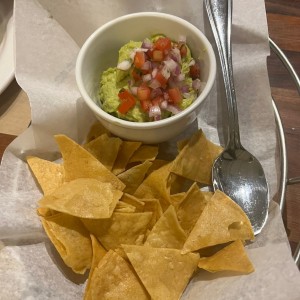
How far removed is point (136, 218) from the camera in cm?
104

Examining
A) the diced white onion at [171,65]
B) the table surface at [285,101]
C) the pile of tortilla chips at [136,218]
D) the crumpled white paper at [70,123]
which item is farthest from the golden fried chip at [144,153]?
the table surface at [285,101]

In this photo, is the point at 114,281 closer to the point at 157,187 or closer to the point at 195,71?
the point at 157,187

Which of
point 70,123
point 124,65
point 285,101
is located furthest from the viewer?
point 285,101

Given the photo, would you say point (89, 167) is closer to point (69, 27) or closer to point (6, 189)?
point (6, 189)

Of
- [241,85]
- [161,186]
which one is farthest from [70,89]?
[241,85]

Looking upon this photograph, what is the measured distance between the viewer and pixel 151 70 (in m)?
1.06

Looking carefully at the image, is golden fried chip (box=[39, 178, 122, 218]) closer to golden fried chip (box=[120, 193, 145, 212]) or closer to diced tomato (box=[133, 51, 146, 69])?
golden fried chip (box=[120, 193, 145, 212])

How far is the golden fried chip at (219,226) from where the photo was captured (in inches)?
39.2

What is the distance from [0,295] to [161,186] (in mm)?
438

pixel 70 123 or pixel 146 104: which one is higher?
pixel 146 104

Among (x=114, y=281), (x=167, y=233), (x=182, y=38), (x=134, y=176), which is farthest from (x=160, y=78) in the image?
(x=114, y=281)

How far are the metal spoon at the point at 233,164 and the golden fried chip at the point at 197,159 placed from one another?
3cm

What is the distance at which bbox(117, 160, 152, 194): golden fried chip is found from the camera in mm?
1102

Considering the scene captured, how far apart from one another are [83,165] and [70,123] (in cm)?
16
